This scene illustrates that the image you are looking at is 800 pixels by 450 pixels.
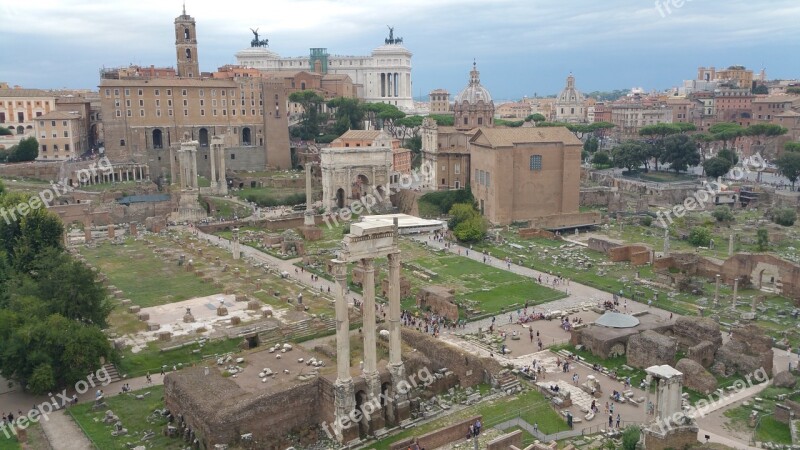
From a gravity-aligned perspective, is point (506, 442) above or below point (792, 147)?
below

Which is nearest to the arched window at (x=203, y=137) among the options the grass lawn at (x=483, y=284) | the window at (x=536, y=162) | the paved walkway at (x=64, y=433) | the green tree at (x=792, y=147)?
the window at (x=536, y=162)

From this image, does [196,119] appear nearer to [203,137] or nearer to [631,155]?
[203,137]

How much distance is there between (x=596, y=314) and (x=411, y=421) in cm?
1638

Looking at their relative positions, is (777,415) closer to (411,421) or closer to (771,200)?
(411,421)

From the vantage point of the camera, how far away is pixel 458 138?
71.8 meters

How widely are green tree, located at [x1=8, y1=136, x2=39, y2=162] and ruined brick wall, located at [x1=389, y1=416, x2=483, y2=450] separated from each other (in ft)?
213

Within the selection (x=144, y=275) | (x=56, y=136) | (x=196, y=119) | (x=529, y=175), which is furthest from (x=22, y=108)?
(x=529, y=175)

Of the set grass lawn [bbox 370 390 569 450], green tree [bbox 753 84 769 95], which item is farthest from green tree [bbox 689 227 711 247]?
green tree [bbox 753 84 769 95]

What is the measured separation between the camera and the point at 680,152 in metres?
79.2

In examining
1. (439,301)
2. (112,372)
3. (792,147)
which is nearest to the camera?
(112,372)

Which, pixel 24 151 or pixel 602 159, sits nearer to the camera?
pixel 24 151

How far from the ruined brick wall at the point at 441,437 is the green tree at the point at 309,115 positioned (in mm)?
70425

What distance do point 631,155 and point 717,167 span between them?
10.5 metres

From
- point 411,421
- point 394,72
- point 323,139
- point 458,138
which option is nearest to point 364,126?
point 323,139
